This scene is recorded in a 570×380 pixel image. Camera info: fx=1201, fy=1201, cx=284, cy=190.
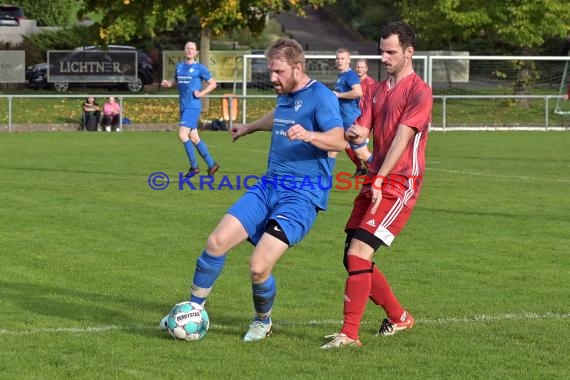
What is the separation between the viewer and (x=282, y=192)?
737 cm

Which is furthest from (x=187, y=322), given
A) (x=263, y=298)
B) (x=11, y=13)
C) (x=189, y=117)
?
(x=11, y=13)

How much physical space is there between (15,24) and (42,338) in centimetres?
4963

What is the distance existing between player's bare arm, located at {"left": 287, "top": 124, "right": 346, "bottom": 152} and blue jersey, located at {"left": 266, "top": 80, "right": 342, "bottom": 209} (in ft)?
0.43

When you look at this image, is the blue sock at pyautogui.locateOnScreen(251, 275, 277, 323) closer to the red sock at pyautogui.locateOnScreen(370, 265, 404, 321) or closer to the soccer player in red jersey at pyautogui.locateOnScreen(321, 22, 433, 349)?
the soccer player in red jersey at pyautogui.locateOnScreen(321, 22, 433, 349)

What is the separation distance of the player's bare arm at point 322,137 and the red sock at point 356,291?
70cm

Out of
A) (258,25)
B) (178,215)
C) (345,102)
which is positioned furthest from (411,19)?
(178,215)

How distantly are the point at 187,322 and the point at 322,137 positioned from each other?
1.38 meters

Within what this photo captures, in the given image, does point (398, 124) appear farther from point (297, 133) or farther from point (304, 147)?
point (297, 133)

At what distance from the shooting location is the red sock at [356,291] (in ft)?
23.8

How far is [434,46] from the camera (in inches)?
2041

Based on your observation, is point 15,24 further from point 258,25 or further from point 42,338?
point 42,338

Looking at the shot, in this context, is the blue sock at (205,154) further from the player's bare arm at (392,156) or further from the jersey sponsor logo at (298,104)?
the player's bare arm at (392,156)

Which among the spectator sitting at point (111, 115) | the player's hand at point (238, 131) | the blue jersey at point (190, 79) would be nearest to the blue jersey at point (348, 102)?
the blue jersey at point (190, 79)

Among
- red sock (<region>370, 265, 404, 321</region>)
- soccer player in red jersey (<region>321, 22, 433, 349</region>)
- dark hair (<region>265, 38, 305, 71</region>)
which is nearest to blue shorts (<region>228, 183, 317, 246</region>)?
soccer player in red jersey (<region>321, 22, 433, 349</region>)
